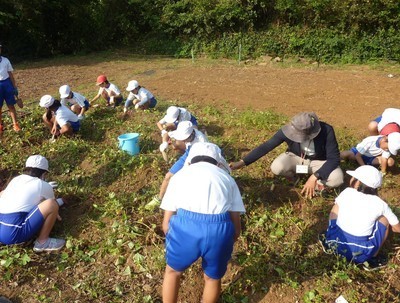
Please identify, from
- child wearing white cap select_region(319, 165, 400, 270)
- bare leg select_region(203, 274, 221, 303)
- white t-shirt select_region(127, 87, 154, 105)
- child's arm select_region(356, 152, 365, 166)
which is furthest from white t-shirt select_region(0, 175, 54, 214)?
child's arm select_region(356, 152, 365, 166)

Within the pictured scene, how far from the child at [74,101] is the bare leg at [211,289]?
458 cm

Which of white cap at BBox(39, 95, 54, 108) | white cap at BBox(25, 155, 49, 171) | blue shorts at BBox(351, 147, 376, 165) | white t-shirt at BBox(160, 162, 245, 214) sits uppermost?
white t-shirt at BBox(160, 162, 245, 214)

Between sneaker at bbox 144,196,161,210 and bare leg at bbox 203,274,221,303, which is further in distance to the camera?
sneaker at bbox 144,196,161,210

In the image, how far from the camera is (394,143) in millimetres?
4027

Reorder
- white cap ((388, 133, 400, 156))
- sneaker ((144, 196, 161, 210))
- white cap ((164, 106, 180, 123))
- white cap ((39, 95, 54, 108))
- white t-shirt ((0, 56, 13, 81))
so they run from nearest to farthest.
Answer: sneaker ((144, 196, 161, 210)) → white cap ((388, 133, 400, 156)) → white cap ((164, 106, 180, 123)) → white cap ((39, 95, 54, 108)) → white t-shirt ((0, 56, 13, 81))

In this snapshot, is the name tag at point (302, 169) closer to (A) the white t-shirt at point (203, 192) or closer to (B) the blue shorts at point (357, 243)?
(B) the blue shorts at point (357, 243)

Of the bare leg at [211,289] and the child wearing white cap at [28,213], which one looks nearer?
Result: the bare leg at [211,289]

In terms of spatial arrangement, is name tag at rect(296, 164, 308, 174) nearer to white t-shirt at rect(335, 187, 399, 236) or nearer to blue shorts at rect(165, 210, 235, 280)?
white t-shirt at rect(335, 187, 399, 236)

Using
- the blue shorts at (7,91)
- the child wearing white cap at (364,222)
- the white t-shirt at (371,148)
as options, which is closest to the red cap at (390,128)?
the white t-shirt at (371,148)

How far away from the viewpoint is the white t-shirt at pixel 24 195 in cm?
323

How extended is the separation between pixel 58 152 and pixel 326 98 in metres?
5.79

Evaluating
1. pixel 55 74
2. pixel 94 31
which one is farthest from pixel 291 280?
pixel 94 31

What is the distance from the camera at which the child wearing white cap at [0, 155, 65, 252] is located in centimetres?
322

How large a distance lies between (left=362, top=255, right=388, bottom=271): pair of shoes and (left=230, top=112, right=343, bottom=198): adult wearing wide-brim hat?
3.11 feet
